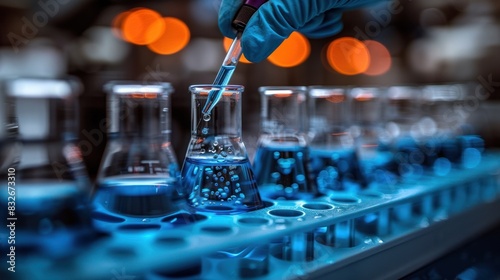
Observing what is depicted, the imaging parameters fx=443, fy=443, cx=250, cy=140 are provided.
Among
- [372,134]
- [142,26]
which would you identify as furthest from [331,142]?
[142,26]

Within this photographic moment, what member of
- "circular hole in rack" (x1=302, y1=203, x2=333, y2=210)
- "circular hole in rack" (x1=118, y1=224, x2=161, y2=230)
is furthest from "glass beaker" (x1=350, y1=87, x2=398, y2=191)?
"circular hole in rack" (x1=118, y1=224, x2=161, y2=230)

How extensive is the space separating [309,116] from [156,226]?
1.66ft

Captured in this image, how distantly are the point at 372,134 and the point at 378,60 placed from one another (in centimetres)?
337

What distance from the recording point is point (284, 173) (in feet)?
2.69

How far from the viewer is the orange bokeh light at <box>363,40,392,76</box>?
3.71m

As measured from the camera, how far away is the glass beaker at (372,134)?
3.33ft

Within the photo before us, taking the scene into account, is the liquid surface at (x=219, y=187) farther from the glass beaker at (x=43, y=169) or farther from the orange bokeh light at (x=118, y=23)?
the orange bokeh light at (x=118, y=23)

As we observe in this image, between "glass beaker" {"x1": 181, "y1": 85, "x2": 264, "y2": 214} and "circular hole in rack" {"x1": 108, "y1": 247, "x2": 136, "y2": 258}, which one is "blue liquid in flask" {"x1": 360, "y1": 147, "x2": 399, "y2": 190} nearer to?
"glass beaker" {"x1": 181, "y1": 85, "x2": 264, "y2": 214}

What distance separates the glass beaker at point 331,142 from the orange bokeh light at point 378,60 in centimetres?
274

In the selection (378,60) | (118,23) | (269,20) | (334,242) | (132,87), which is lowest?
(334,242)

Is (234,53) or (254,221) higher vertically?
(234,53)

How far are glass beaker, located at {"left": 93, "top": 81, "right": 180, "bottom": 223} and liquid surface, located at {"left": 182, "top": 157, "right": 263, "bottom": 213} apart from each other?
0.12 feet

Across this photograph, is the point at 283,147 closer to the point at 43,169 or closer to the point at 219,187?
the point at 219,187

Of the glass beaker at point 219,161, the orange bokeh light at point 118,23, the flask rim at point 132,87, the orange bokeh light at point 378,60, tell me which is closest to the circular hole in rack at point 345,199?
the glass beaker at point 219,161
